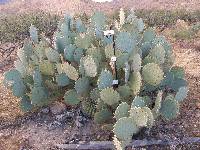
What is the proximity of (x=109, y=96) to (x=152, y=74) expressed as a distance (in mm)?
438

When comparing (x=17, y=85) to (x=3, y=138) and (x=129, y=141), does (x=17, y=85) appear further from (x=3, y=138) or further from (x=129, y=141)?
(x=129, y=141)

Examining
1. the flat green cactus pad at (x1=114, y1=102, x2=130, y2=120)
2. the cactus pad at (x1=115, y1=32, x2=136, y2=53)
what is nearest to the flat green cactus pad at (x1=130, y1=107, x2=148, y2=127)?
the flat green cactus pad at (x1=114, y1=102, x2=130, y2=120)

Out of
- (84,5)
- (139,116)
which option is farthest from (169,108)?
(84,5)

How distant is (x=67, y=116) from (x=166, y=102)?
1005 mm

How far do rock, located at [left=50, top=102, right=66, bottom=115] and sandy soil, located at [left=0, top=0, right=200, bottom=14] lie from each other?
4081mm

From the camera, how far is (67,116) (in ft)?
15.7

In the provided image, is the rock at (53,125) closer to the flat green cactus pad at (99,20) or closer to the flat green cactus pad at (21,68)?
the flat green cactus pad at (21,68)

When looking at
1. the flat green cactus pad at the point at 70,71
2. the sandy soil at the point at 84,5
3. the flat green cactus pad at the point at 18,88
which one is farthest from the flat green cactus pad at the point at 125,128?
the sandy soil at the point at 84,5

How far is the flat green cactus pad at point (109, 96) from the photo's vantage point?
4.24 meters

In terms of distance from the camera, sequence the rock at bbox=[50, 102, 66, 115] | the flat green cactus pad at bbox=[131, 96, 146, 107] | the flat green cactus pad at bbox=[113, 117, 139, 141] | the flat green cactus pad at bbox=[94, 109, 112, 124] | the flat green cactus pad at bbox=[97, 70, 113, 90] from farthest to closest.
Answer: the rock at bbox=[50, 102, 66, 115]
the flat green cactus pad at bbox=[94, 109, 112, 124]
the flat green cactus pad at bbox=[97, 70, 113, 90]
the flat green cactus pad at bbox=[131, 96, 146, 107]
the flat green cactus pad at bbox=[113, 117, 139, 141]

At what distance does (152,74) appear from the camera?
172 inches

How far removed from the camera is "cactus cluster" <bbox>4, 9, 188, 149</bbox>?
14.0 ft

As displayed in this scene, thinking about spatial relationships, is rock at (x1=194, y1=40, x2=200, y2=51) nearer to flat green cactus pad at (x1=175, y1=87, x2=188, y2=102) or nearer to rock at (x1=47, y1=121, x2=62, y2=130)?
flat green cactus pad at (x1=175, y1=87, x2=188, y2=102)

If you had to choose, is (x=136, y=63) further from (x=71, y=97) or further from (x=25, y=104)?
(x=25, y=104)
